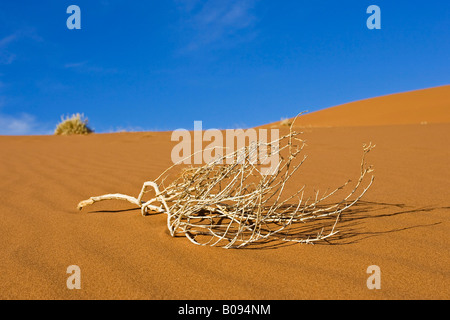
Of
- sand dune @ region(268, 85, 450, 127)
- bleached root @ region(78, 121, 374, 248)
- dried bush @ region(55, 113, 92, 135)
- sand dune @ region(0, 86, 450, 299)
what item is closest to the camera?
sand dune @ region(0, 86, 450, 299)

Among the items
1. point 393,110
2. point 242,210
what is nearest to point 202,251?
point 242,210

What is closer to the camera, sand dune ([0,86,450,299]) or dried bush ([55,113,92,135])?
sand dune ([0,86,450,299])

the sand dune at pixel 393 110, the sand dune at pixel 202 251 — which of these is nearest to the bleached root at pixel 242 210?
the sand dune at pixel 202 251

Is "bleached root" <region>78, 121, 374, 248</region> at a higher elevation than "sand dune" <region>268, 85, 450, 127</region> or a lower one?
lower

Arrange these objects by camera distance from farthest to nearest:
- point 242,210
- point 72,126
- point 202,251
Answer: point 72,126 < point 242,210 < point 202,251

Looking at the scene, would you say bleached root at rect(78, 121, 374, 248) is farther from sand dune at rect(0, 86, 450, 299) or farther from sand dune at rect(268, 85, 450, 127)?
sand dune at rect(268, 85, 450, 127)

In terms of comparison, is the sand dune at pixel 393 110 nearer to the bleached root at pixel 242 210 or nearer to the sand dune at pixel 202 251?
the sand dune at pixel 202 251

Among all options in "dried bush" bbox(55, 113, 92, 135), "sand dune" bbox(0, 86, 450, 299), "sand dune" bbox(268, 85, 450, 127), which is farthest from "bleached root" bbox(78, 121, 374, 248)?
"sand dune" bbox(268, 85, 450, 127)

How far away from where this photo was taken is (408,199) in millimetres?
3059

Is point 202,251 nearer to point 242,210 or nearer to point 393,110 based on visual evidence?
point 242,210

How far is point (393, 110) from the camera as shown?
22.9m

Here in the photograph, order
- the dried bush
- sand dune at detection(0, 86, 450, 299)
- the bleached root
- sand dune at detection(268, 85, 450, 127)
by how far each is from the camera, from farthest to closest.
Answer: sand dune at detection(268, 85, 450, 127)
the dried bush
the bleached root
sand dune at detection(0, 86, 450, 299)

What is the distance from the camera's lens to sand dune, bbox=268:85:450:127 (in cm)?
1894
